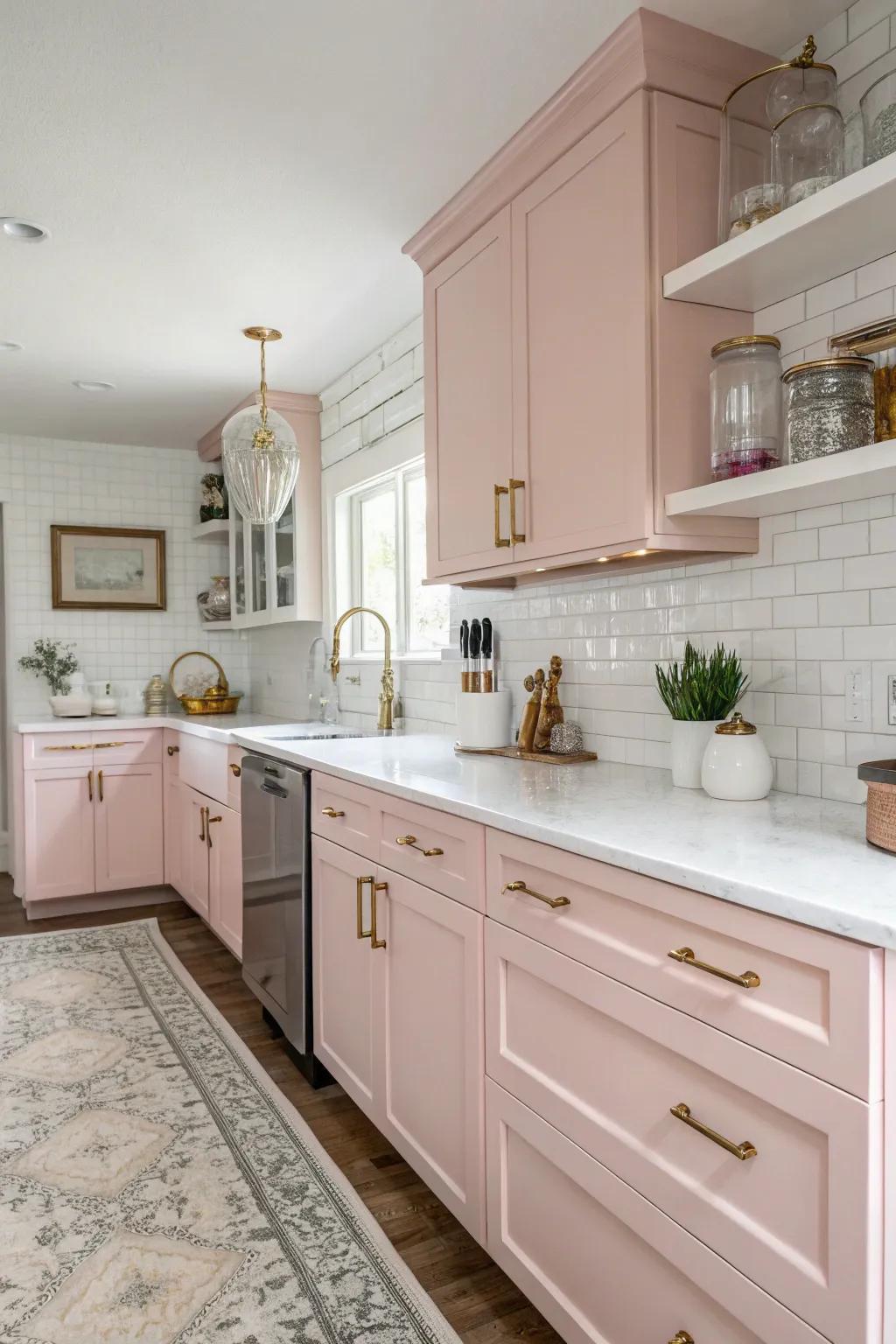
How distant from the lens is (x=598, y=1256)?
1.39 m

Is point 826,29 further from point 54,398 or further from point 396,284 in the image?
point 54,398

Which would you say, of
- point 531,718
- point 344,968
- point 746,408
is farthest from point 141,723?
point 746,408

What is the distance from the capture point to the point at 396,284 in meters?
3.03

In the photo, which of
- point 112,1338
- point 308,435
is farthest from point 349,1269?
point 308,435

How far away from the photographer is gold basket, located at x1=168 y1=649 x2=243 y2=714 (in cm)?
509

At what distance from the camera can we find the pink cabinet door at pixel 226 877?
3492 mm

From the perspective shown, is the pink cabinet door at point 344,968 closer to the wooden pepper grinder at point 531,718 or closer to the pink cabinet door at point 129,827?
the wooden pepper grinder at point 531,718

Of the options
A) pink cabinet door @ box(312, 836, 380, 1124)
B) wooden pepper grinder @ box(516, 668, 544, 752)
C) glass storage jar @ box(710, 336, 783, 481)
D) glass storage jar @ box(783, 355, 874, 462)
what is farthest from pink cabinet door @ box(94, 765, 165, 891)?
glass storage jar @ box(783, 355, 874, 462)

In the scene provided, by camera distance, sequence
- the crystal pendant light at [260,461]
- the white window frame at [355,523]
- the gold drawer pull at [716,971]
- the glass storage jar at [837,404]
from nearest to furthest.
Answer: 1. the gold drawer pull at [716,971]
2. the glass storage jar at [837,404]
3. the crystal pendant light at [260,461]
4. the white window frame at [355,523]

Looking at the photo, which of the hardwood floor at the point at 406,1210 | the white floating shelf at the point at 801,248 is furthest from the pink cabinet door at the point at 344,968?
the white floating shelf at the point at 801,248

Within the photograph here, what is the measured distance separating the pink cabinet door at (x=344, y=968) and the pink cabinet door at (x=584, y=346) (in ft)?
3.09

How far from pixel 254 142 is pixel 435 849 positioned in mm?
1737

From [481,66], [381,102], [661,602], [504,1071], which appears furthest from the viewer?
[661,602]

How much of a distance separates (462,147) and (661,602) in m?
1.22
